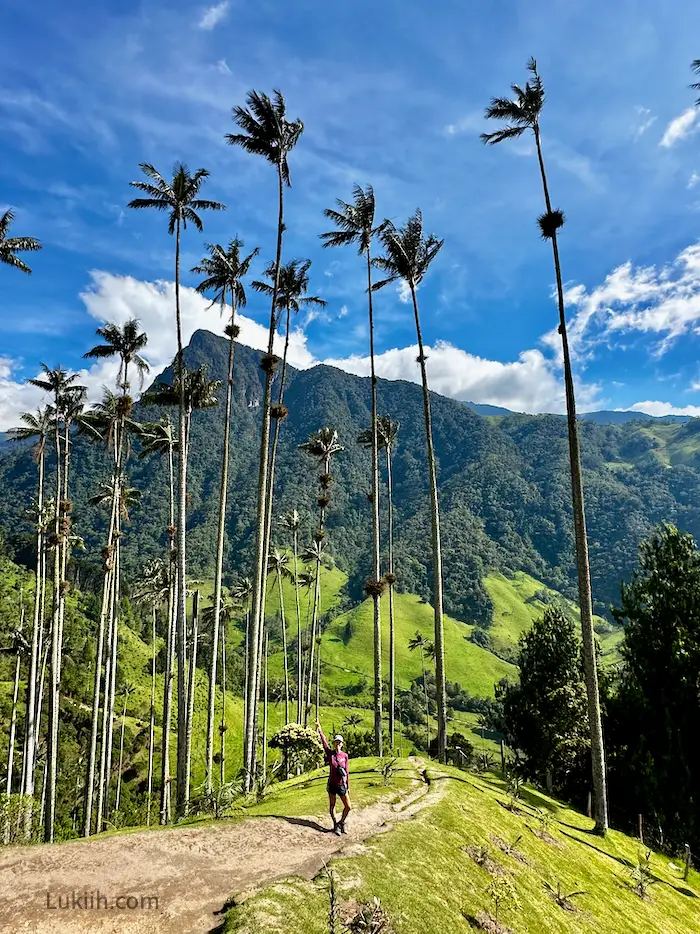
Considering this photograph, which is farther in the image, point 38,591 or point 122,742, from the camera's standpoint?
point 122,742

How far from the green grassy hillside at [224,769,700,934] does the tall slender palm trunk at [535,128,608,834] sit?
1803 millimetres

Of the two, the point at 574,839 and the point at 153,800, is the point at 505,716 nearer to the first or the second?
the point at 574,839

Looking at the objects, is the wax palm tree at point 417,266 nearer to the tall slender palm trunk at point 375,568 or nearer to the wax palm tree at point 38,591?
the tall slender palm trunk at point 375,568

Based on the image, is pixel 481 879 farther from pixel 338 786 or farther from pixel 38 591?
pixel 38 591

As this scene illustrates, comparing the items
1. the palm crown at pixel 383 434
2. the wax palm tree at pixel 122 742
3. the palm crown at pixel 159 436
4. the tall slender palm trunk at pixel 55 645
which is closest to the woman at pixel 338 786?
the palm crown at pixel 159 436

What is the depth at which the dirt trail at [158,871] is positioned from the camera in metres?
7.93

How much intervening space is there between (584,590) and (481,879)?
12.4 meters

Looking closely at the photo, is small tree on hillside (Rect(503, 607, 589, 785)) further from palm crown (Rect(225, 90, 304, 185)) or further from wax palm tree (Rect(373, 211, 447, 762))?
palm crown (Rect(225, 90, 304, 185))

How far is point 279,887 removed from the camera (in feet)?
29.0

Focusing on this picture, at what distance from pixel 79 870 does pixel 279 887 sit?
3.75 m

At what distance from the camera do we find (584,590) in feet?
69.7

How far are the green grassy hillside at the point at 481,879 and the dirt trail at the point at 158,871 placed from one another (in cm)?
89

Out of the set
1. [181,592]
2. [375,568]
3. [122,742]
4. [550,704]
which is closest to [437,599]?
[375,568]

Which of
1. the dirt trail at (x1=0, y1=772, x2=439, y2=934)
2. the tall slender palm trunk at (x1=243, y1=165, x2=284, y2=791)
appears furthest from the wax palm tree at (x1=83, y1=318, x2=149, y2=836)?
the dirt trail at (x1=0, y1=772, x2=439, y2=934)
